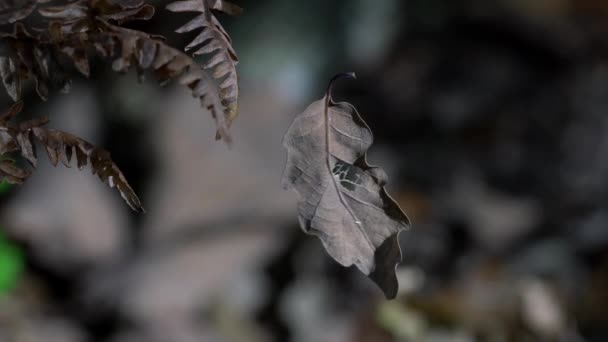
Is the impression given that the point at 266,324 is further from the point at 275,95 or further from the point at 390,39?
the point at 390,39

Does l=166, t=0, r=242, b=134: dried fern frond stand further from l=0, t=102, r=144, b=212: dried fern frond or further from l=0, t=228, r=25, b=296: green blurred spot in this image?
l=0, t=228, r=25, b=296: green blurred spot

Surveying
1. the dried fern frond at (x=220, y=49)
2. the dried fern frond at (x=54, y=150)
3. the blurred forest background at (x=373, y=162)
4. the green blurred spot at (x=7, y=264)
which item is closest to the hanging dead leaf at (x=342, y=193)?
the dried fern frond at (x=220, y=49)

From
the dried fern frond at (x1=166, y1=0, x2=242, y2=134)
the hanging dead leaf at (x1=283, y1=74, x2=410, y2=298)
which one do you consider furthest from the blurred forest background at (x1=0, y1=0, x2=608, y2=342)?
the dried fern frond at (x1=166, y1=0, x2=242, y2=134)

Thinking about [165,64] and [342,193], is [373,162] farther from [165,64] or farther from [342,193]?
[165,64]

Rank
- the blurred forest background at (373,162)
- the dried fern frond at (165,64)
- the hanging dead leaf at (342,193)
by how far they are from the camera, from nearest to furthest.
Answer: the dried fern frond at (165,64) → the hanging dead leaf at (342,193) → the blurred forest background at (373,162)

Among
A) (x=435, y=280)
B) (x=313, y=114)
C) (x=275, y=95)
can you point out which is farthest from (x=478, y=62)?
(x=313, y=114)

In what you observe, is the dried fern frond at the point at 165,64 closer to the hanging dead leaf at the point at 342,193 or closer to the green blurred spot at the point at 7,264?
the hanging dead leaf at the point at 342,193

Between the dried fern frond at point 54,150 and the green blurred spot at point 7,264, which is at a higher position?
the dried fern frond at point 54,150
